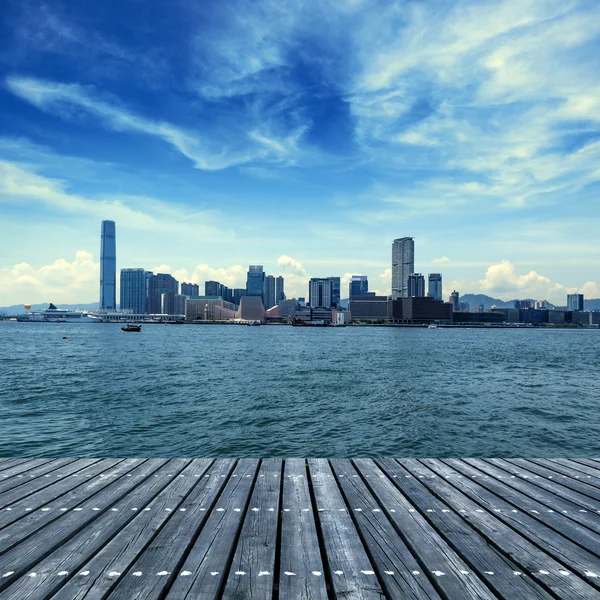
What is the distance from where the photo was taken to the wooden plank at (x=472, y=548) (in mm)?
3824

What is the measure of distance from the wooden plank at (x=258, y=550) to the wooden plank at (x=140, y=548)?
2.04ft

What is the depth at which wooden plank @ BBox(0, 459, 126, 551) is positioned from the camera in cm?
479

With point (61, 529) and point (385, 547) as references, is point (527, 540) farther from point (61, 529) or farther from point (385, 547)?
point (61, 529)

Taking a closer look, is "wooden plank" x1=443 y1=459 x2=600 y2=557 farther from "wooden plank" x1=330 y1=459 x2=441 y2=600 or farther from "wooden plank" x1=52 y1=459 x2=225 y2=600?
"wooden plank" x1=52 y1=459 x2=225 y2=600

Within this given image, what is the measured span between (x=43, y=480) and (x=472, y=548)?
6.10m

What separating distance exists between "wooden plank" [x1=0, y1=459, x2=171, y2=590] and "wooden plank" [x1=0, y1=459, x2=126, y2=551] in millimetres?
106

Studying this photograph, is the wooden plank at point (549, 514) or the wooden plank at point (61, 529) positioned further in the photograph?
the wooden plank at point (549, 514)

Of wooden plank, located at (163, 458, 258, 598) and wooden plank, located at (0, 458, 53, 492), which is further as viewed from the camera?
wooden plank, located at (0, 458, 53, 492)

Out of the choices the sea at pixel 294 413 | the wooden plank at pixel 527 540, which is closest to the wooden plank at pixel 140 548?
the wooden plank at pixel 527 540

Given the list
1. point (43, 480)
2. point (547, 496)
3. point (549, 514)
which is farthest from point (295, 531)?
point (43, 480)

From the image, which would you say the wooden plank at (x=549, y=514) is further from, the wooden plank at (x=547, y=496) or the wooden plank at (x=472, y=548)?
the wooden plank at (x=472, y=548)

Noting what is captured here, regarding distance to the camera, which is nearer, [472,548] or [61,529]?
[472,548]

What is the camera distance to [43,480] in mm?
6598

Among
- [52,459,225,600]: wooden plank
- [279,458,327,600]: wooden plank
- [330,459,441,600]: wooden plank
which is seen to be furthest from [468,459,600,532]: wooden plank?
[52,459,225,600]: wooden plank
